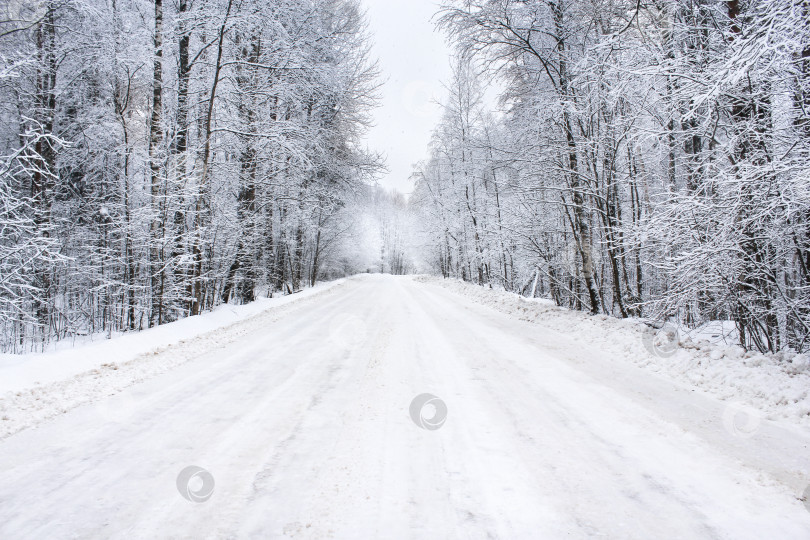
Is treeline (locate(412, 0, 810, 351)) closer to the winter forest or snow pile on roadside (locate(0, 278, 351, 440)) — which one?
the winter forest

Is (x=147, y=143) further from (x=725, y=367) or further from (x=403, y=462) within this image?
(x=725, y=367)

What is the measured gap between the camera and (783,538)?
1.94 metres

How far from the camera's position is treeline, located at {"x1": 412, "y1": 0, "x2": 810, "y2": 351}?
4.26 m

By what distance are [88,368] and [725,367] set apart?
8.65 m

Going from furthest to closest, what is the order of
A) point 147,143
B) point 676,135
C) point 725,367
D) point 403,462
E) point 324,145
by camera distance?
point 324,145
point 147,143
point 676,135
point 725,367
point 403,462

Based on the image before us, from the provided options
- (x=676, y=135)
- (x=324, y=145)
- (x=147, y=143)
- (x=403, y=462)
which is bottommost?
(x=403, y=462)

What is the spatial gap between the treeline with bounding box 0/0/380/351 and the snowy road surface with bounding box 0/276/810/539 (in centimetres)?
617

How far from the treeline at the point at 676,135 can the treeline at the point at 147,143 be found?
6864 mm

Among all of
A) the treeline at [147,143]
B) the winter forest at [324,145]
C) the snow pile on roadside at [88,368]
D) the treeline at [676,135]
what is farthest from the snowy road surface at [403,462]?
the treeline at [147,143]

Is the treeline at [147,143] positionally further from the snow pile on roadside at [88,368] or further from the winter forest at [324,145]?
the snow pile on roadside at [88,368]

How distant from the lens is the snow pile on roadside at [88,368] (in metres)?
3.79

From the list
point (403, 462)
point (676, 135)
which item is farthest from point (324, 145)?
point (403, 462)

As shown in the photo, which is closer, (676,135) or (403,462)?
(403,462)

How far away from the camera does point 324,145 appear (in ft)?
57.1
